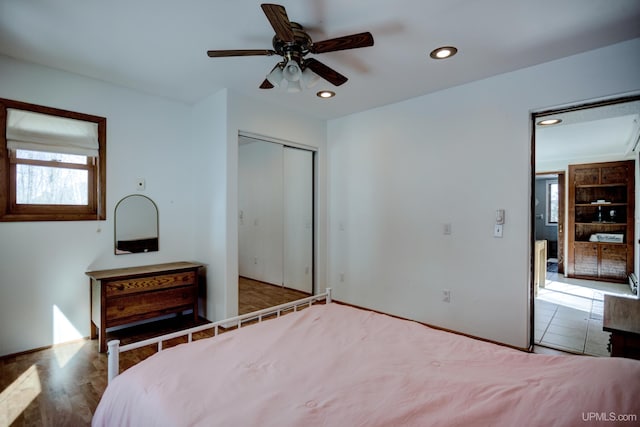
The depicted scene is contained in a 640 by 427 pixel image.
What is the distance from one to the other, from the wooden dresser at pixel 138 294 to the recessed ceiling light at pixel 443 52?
3020 millimetres

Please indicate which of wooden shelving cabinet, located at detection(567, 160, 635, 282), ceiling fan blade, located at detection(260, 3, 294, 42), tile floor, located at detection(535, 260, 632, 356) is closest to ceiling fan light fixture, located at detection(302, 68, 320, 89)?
ceiling fan blade, located at detection(260, 3, 294, 42)

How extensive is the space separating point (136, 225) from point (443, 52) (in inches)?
133

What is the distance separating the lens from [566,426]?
36.1 inches

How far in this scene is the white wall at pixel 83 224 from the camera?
8.70ft

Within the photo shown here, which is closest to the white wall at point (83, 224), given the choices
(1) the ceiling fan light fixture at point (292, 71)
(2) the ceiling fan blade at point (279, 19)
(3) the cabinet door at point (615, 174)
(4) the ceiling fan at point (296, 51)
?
(4) the ceiling fan at point (296, 51)

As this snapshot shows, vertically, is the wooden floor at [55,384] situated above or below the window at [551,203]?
below

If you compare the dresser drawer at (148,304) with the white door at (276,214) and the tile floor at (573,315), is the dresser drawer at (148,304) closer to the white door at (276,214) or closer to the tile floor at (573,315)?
the white door at (276,214)

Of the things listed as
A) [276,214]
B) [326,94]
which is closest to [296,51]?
[326,94]

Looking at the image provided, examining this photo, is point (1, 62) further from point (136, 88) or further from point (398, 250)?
point (398, 250)

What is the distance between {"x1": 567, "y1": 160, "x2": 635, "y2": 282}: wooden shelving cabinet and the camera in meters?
5.52

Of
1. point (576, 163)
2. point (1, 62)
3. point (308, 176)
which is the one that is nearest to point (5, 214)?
point (1, 62)

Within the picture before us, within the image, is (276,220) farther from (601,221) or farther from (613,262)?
(601,221)

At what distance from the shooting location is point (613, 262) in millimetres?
5598

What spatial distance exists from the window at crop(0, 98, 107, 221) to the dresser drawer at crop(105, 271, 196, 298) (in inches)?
29.7
